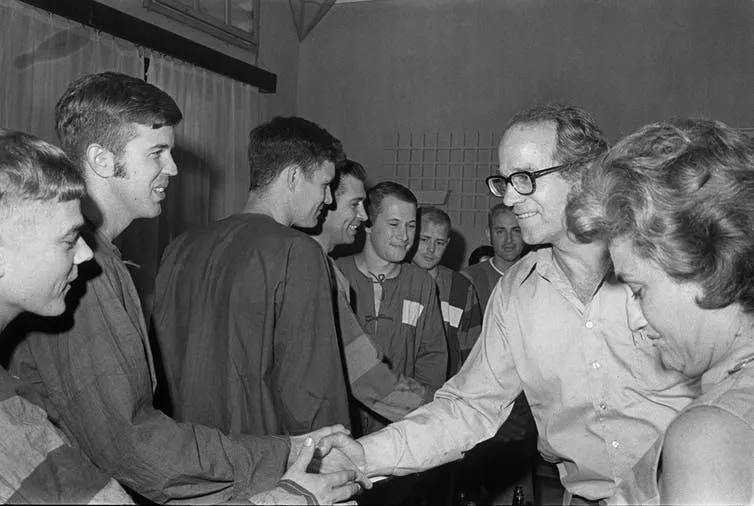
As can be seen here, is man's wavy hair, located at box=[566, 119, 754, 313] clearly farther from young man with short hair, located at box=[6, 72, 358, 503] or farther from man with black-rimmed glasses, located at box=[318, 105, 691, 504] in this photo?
young man with short hair, located at box=[6, 72, 358, 503]

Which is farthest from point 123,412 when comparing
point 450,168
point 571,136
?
point 450,168

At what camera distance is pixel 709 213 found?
1.19 metres

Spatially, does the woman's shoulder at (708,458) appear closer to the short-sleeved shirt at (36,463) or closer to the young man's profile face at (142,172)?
the short-sleeved shirt at (36,463)

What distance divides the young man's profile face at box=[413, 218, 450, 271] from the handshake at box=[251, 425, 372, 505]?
239 cm

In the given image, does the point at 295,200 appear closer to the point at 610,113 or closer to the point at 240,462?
the point at 240,462

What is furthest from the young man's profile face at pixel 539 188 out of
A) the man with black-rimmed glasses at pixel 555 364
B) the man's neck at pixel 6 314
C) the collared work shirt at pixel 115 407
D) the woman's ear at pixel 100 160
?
the man's neck at pixel 6 314

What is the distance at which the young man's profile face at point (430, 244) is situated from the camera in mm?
4316

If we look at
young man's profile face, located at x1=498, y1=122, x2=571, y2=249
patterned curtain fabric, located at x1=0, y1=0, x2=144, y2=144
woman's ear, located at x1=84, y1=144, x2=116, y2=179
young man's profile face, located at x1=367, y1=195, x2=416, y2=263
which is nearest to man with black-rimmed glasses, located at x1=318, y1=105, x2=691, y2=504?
young man's profile face, located at x1=498, y1=122, x2=571, y2=249

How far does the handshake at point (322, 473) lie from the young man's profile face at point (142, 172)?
75cm

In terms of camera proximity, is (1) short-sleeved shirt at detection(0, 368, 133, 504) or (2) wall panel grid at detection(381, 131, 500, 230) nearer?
(1) short-sleeved shirt at detection(0, 368, 133, 504)

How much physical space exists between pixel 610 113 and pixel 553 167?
3.92m

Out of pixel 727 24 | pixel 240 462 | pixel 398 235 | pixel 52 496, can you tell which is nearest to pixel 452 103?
pixel 727 24

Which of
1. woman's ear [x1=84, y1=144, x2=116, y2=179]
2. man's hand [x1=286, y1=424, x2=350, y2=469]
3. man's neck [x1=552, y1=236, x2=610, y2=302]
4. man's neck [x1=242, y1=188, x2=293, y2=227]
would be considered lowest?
man's hand [x1=286, y1=424, x2=350, y2=469]

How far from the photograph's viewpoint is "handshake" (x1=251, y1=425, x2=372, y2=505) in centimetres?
139
